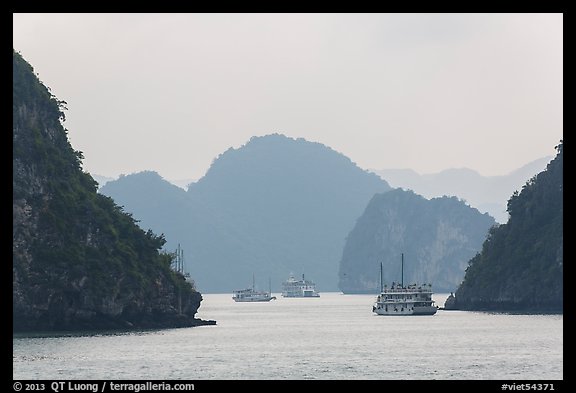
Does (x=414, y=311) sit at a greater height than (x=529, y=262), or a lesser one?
lesser

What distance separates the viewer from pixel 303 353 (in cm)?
9356

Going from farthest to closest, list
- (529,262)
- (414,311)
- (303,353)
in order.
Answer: (529,262), (414,311), (303,353)

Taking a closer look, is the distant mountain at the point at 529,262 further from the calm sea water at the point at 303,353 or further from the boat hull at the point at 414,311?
the calm sea water at the point at 303,353

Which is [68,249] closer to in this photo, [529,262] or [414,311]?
[414,311]

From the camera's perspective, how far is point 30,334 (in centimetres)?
11225

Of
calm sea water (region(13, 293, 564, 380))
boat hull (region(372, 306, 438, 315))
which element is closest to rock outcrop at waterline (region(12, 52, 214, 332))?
calm sea water (region(13, 293, 564, 380))

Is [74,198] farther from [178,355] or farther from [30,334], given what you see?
[178,355]

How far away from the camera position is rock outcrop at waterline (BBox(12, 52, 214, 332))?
119 meters

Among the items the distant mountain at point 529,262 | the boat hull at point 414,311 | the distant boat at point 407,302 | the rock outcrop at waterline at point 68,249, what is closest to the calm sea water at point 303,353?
the rock outcrop at waterline at point 68,249

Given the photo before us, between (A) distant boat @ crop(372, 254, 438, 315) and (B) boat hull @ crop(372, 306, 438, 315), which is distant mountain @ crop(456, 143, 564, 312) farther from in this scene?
(B) boat hull @ crop(372, 306, 438, 315)

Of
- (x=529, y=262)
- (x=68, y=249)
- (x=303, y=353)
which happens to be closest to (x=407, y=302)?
(x=529, y=262)

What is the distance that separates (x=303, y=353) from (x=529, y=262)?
100 metres
